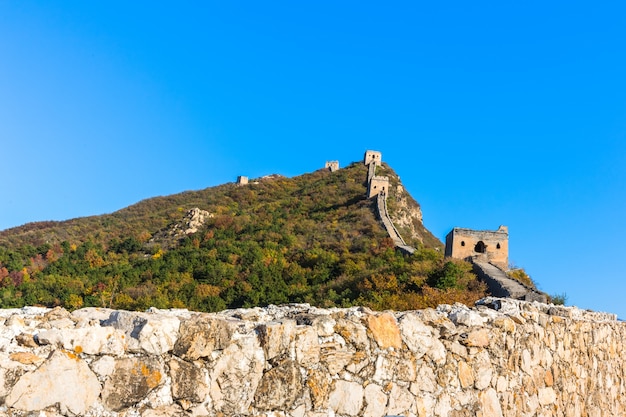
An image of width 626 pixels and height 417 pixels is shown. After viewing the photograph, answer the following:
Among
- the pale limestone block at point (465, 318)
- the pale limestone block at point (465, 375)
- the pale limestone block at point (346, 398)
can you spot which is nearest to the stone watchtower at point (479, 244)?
the pale limestone block at point (465, 318)

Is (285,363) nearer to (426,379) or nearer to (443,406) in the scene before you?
(426,379)

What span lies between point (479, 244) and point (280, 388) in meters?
26.7

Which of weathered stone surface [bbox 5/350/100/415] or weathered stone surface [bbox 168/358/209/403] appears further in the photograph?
weathered stone surface [bbox 168/358/209/403]

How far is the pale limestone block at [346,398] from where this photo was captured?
11.5ft

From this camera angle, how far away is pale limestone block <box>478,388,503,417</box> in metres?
4.37

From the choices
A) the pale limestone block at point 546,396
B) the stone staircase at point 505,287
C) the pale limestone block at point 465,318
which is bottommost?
the pale limestone block at point 546,396

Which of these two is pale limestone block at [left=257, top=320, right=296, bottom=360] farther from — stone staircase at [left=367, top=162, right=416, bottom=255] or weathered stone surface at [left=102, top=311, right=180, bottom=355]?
stone staircase at [left=367, top=162, right=416, bottom=255]

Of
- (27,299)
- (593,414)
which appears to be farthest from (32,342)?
(27,299)

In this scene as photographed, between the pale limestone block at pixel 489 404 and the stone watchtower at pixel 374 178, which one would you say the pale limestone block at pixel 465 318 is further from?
the stone watchtower at pixel 374 178

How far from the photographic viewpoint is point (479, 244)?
2845 centimetres

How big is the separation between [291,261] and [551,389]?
92.9ft

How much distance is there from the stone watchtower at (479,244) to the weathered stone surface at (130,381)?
26.2 metres

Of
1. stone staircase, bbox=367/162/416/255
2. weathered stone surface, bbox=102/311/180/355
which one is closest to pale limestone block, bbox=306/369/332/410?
weathered stone surface, bbox=102/311/180/355

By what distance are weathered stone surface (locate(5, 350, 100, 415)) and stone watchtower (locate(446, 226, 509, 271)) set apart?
86.9 ft
